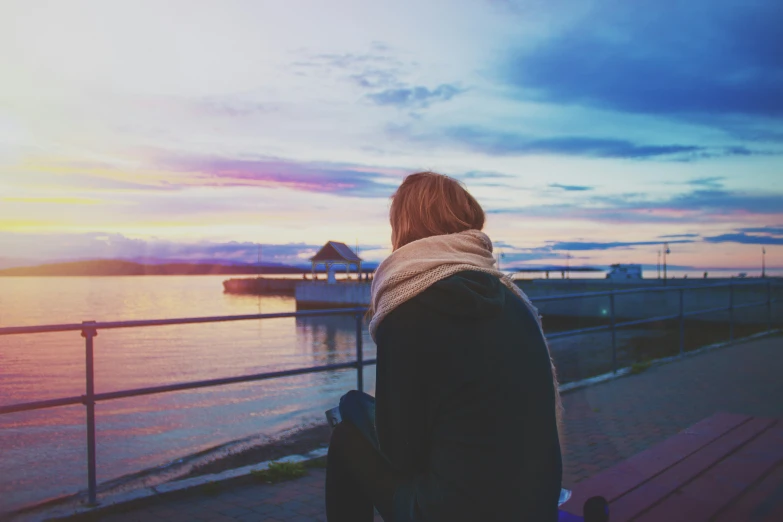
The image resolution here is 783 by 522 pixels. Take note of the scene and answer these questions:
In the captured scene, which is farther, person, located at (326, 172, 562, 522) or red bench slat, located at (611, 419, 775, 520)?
red bench slat, located at (611, 419, 775, 520)

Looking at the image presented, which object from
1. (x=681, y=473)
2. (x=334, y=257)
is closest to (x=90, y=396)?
(x=681, y=473)

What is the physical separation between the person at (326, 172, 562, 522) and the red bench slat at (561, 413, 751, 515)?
23.9 inches

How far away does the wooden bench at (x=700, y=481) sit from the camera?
6.34 feet

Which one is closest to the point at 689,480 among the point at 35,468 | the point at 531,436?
the point at 531,436

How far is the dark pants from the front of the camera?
171cm

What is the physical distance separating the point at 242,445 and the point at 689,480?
502 cm

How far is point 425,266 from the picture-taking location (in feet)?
5.06

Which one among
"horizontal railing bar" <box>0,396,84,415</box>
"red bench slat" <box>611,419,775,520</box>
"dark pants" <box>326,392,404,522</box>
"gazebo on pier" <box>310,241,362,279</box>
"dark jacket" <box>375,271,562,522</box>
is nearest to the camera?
"dark jacket" <box>375,271,562,522</box>

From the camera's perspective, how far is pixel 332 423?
1.98 m

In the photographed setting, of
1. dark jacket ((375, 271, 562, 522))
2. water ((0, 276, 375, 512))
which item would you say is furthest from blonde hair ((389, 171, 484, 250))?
water ((0, 276, 375, 512))

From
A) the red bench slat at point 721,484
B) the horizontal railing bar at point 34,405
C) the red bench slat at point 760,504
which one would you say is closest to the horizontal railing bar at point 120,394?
the horizontal railing bar at point 34,405

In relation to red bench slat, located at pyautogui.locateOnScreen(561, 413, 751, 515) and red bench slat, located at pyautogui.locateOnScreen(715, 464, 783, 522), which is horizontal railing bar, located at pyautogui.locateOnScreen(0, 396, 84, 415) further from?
A: red bench slat, located at pyautogui.locateOnScreen(715, 464, 783, 522)

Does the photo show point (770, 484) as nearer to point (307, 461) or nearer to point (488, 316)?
point (488, 316)

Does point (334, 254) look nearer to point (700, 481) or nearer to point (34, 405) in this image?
point (34, 405)
